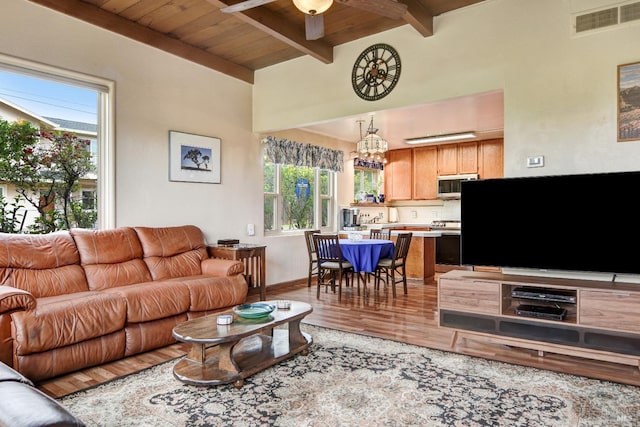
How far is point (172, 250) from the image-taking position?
164 inches

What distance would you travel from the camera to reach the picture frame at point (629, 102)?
3.02 meters

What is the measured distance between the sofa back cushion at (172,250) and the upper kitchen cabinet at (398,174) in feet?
17.0

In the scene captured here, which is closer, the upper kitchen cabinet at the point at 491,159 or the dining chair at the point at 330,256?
the dining chair at the point at 330,256

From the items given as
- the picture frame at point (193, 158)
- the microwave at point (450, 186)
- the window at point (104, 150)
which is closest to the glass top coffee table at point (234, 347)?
the window at point (104, 150)

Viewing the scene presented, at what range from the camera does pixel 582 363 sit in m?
2.96

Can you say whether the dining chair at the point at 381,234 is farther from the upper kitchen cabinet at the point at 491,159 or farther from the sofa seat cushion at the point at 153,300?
the sofa seat cushion at the point at 153,300

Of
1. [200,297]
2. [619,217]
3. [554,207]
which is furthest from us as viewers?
[200,297]

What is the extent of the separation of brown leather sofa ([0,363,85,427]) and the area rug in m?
1.05

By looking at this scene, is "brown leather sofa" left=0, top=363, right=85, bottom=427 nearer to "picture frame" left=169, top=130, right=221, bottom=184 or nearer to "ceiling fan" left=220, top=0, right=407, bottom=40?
"ceiling fan" left=220, top=0, right=407, bottom=40

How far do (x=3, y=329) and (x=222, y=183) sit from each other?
2.98m

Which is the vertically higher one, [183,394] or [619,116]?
[619,116]

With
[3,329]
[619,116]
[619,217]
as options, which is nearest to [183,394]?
[3,329]

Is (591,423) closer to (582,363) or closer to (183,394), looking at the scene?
(582,363)

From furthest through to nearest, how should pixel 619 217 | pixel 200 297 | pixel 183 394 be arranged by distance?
pixel 200 297
pixel 619 217
pixel 183 394
